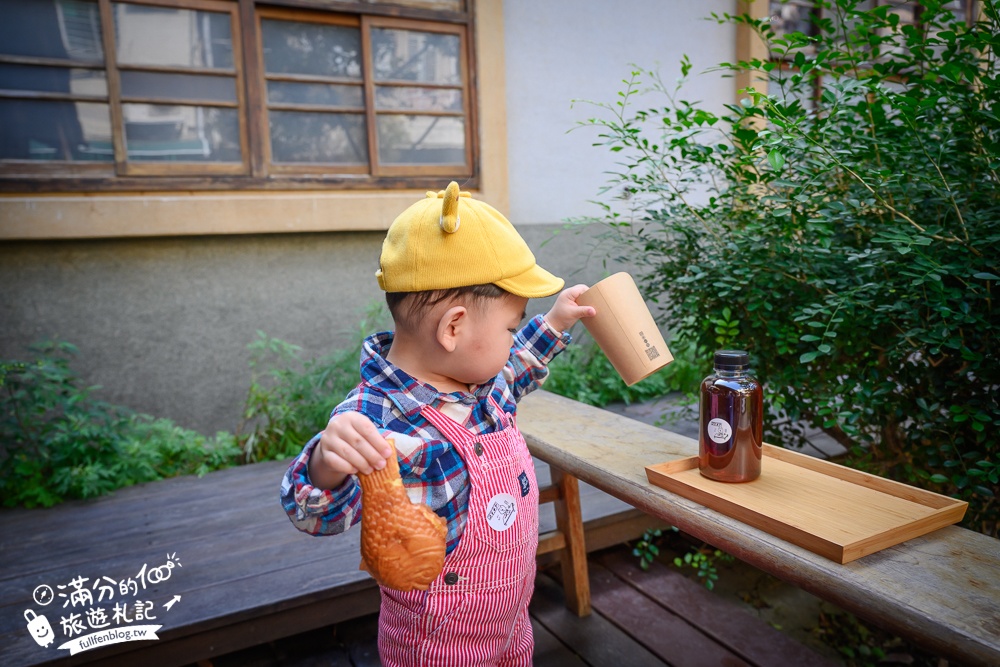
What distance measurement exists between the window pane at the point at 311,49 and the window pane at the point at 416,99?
0.19 metres

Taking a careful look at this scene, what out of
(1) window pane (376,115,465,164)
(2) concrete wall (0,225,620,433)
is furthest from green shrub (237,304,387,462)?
(1) window pane (376,115,465,164)

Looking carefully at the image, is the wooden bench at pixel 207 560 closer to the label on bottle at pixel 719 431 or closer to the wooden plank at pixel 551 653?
the wooden plank at pixel 551 653

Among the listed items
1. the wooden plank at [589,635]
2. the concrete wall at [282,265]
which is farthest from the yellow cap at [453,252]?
the concrete wall at [282,265]

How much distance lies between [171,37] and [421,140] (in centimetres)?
150

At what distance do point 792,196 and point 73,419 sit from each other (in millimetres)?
3320

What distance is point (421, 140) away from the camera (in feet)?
14.1

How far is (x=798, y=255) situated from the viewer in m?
1.99

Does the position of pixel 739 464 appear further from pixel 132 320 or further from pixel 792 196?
pixel 132 320

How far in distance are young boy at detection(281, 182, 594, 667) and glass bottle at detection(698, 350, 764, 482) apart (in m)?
0.42

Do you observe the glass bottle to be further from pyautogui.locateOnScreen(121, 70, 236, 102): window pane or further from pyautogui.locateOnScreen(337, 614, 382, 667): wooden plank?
pyautogui.locateOnScreen(121, 70, 236, 102): window pane

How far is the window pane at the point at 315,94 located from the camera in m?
3.91

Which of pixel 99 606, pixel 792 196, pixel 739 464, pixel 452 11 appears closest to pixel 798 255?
pixel 792 196

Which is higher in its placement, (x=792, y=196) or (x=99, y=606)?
(x=792, y=196)

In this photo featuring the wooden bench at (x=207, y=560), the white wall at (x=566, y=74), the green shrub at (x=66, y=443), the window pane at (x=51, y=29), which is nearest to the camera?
the wooden bench at (x=207, y=560)
